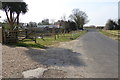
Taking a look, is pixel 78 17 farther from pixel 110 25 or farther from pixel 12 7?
pixel 12 7

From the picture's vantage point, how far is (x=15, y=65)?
6.36 meters

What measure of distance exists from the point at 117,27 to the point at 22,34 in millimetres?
67875

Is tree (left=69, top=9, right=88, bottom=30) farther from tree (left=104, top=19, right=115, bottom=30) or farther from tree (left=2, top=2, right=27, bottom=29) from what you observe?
tree (left=2, top=2, right=27, bottom=29)

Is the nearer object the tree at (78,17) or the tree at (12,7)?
the tree at (12,7)

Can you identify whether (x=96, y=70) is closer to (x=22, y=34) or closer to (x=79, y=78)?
(x=79, y=78)

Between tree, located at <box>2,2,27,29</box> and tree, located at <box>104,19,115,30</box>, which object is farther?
tree, located at <box>104,19,115,30</box>

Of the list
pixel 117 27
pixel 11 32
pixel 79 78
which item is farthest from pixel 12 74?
pixel 117 27

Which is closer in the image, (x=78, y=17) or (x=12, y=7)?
(x=12, y=7)

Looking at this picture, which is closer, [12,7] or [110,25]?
[12,7]

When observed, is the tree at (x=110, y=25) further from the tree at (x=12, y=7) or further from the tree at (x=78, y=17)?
the tree at (x=12, y=7)

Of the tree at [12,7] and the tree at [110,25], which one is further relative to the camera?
the tree at [110,25]

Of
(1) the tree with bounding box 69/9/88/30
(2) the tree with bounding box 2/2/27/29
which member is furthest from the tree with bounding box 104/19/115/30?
(2) the tree with bounding box 2/2/27/29

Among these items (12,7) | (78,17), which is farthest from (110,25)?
(12,7)

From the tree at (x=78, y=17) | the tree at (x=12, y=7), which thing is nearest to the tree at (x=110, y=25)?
the tree at (x=78, y=17)
